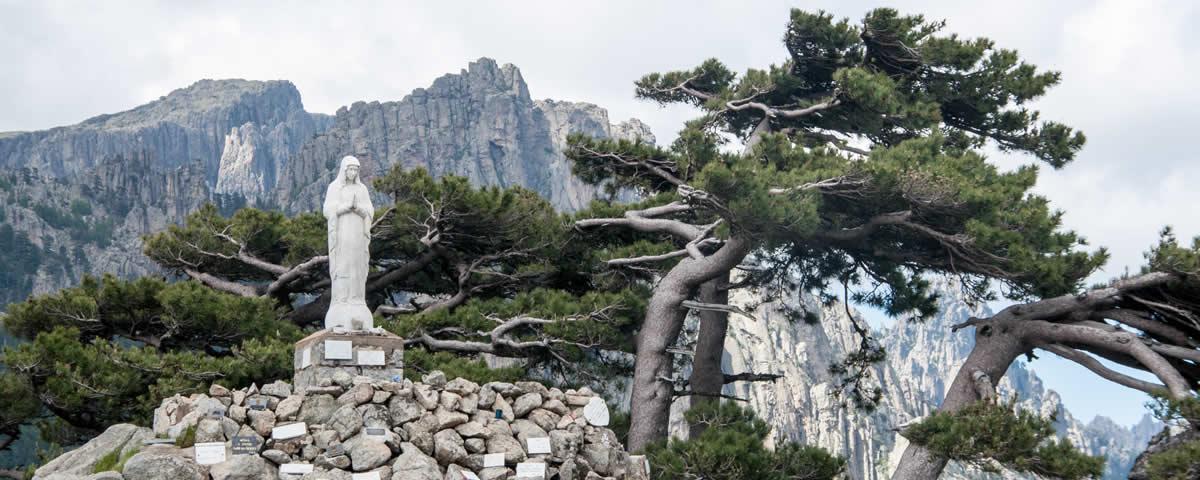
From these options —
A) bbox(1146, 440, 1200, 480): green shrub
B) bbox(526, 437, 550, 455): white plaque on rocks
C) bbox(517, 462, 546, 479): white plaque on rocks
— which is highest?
bbox(526, 437, 550, 455): white plaque on rocks

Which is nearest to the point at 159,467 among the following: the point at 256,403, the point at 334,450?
the point at 256,403

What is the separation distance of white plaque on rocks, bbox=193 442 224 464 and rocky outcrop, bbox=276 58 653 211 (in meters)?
94.6

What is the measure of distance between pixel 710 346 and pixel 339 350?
26.9ft

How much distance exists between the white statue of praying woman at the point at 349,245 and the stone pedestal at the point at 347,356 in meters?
0.28

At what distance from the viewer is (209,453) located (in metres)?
9.12

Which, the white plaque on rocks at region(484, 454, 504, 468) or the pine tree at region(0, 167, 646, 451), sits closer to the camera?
the white plaque on rocks at region(484, 454, 504, 468)

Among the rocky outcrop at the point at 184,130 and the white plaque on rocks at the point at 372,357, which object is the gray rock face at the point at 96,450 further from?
the rocky outcrop at the point at 184,130

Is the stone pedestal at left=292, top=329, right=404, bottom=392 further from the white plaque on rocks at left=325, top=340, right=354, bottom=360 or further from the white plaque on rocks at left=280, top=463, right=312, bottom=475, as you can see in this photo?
the white plaque on rocks at left=280, top=463, right=312, bottom=475

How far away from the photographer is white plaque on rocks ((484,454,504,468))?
9.91m

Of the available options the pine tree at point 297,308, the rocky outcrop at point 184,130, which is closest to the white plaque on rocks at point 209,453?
the pine tree at point 297,308

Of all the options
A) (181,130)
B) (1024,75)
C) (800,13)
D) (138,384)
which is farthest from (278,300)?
(181,130)


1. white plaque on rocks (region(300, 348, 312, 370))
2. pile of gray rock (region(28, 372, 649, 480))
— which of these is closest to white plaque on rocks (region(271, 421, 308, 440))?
pile of gray rock (region(28, 372, 649, 480))

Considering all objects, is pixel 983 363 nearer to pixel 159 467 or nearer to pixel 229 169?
pixel 159 467

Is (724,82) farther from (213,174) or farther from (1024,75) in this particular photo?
(213,174)
